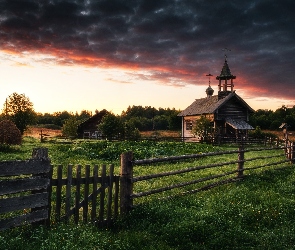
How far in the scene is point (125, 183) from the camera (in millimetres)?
6883

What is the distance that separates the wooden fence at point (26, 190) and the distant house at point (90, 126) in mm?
51382

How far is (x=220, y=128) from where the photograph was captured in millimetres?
42375

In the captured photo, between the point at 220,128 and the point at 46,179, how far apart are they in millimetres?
38853

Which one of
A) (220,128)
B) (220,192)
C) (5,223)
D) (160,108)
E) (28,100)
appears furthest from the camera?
(160,108)

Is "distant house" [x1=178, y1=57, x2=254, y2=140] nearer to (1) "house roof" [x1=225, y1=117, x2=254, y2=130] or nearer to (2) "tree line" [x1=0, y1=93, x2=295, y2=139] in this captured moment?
(1) "house roof" [x1=225, y1=117, x2=254, y2=130]

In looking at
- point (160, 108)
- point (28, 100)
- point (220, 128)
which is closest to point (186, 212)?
point (220, 128)

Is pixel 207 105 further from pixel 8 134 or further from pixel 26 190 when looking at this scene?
pixel 26 190

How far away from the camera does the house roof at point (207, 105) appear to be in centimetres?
4134

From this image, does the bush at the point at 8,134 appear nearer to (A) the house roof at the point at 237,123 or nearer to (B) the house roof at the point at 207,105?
(B) the house roof at the point at 207,105

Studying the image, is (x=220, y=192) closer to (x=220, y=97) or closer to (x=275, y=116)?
(x=220, y=97)

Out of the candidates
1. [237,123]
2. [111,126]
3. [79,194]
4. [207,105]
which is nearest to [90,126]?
[111,126]

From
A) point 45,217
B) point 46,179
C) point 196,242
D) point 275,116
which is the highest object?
point 275,116

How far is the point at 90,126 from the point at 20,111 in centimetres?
1266

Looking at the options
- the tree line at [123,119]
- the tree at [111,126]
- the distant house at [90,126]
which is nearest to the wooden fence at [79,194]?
the tree line at [123,119]
